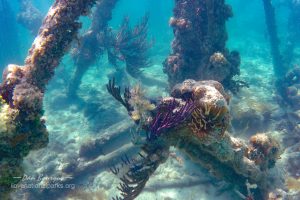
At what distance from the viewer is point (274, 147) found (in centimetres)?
696

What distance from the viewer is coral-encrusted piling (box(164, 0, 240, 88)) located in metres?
9.90

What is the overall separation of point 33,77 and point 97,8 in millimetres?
12087

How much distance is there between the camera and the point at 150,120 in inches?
226

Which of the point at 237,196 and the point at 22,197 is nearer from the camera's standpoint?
the point at 237,196

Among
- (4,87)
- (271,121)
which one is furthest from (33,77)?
(271,121)

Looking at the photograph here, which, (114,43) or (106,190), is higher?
(114,43)

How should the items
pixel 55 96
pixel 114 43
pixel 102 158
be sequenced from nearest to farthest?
pixel 102 158
pixel 114 43
pixel 55 96

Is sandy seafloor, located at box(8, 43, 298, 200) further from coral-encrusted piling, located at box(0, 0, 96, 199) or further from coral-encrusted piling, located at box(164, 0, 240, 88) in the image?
coral-encrusted piling, located at box(0, 0, 96, 199)

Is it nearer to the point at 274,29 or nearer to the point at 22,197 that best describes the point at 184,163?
the point at 22,197

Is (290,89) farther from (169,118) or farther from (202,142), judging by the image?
(169,118)

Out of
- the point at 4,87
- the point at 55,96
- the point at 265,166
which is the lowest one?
the point at 265,166

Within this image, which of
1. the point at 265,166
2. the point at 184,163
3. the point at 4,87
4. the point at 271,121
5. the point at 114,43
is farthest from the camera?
the point at 114,43

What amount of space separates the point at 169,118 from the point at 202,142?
84 cm

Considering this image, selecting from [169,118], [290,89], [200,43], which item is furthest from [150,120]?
[290,89]
